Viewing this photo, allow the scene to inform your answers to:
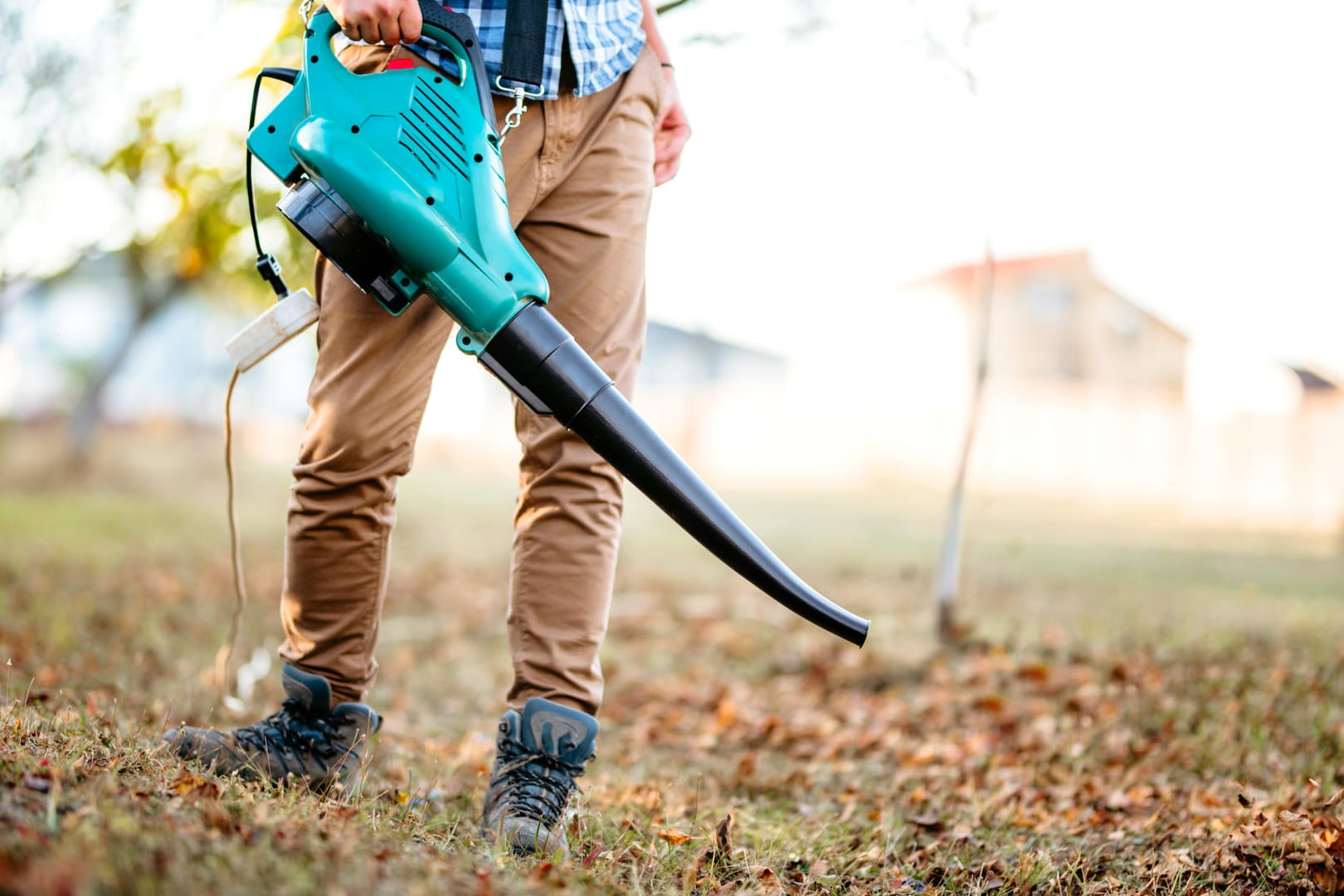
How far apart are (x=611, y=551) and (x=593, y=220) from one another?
0.62 m

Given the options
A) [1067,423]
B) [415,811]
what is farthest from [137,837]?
[1067,423]

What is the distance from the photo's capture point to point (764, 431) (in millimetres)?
17938

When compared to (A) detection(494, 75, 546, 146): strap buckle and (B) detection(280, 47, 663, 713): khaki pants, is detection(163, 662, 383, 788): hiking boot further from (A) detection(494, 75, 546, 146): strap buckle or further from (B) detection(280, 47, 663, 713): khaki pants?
(A) detection(494, 75, 546, 146): strap buckle

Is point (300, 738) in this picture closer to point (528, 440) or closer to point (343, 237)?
point (528, 440)

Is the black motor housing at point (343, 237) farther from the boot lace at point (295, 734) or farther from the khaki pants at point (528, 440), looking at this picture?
the boot lace at point (295, 734)

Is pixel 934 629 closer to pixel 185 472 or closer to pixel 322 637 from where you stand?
pixel 322 637

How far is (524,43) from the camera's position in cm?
176

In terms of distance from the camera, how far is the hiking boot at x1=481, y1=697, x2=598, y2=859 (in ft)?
5.59

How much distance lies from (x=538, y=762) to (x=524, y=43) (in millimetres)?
1251

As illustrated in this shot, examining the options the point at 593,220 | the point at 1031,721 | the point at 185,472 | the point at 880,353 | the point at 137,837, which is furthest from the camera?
the point at 880,353

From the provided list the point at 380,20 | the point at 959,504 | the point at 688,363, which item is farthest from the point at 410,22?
the point at 688,363

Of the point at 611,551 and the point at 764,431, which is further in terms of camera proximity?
the point at 764,431

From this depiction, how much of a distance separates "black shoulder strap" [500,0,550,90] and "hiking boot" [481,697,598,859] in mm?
1089

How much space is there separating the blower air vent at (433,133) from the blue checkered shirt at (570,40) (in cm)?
11
